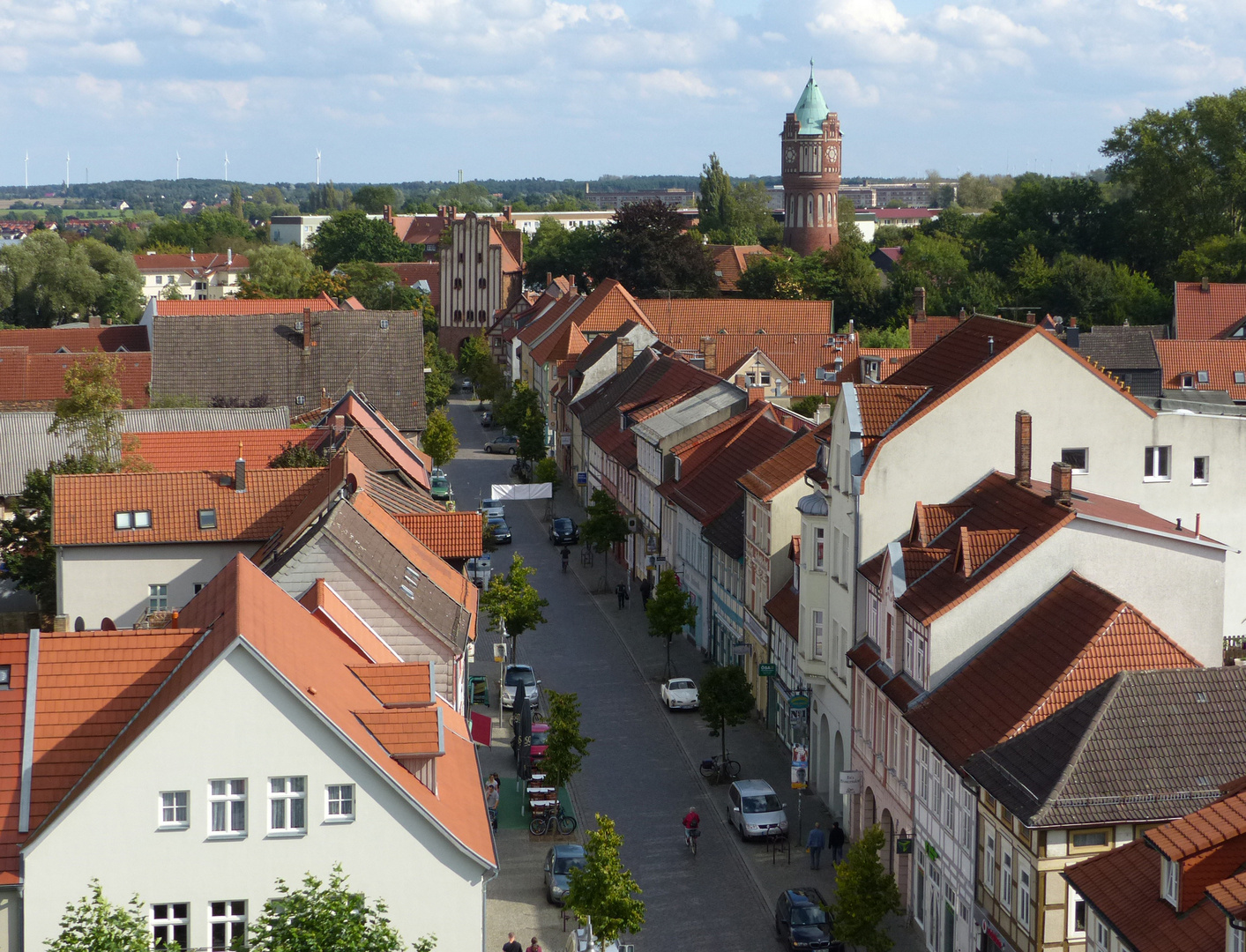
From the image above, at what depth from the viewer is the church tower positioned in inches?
6388

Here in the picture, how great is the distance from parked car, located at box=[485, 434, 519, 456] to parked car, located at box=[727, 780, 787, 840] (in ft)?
191

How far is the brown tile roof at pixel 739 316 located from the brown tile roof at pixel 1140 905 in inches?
3094

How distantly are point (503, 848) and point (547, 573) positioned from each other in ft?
96.8

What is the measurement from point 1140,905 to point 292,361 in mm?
60591

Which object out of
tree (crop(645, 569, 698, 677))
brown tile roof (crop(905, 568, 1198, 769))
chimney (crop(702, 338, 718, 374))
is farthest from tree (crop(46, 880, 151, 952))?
chimney (crop(702, 338, 718, 374))

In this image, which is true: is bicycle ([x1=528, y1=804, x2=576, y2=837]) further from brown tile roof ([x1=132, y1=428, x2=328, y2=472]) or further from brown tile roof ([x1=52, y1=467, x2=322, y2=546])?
brown tile roof ([x1=132, y1=428, x2=328, y2=472])

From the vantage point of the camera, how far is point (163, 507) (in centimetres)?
4606

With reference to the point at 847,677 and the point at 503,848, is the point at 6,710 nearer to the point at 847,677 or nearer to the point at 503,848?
the point at 503,848

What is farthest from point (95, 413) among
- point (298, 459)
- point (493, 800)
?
point (493, 800)

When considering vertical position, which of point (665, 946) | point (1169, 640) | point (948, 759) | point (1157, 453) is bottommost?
point (665, 946)

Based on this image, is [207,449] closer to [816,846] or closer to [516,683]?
[516,683]

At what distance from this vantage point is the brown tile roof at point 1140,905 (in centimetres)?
2228

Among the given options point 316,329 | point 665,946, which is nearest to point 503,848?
point 665,946

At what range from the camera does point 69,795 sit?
23812 millimetres
